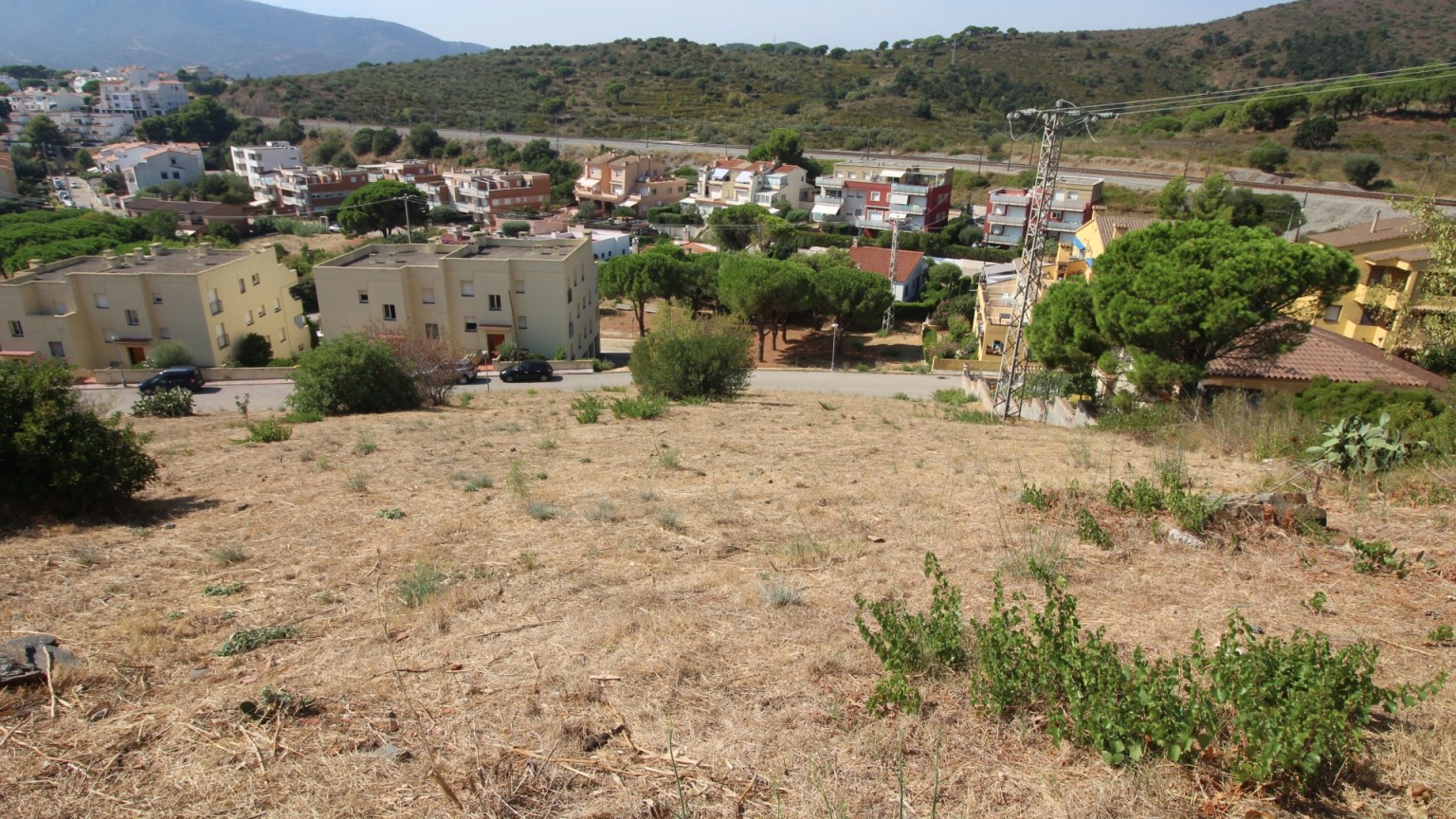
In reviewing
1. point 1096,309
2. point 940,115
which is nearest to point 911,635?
point 1096,309

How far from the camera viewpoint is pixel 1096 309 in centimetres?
1590

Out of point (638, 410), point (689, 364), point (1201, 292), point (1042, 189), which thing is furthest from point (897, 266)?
point (638, 410)

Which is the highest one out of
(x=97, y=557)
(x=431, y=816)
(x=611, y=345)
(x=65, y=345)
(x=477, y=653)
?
(x=431, y=816)

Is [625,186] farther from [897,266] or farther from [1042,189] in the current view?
[1042,189]

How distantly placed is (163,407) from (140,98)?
159m

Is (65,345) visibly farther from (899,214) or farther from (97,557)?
(899,214)

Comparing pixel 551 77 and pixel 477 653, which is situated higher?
pixel 551 77

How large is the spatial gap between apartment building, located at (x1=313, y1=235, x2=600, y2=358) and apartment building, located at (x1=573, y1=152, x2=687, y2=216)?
42511mm

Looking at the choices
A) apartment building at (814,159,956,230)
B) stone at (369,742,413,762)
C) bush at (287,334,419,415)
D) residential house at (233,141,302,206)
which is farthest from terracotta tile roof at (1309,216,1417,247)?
residential house at (233,141,302,206)

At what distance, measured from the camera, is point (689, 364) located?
61.2ft

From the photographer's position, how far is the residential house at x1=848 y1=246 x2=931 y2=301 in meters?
45.4

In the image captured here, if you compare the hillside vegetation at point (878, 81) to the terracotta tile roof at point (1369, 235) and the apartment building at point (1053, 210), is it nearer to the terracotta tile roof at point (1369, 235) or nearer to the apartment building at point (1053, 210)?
the apartment building at point (1053, 210)

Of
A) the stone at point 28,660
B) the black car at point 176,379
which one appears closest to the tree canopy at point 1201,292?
the stone at point 28,660

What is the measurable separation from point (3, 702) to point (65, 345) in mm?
35183
